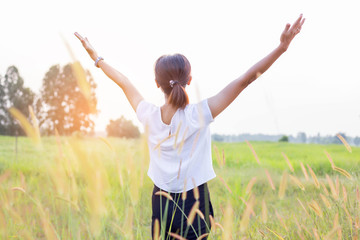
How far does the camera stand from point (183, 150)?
187 cm

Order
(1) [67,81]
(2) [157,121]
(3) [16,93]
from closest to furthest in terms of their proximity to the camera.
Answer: (2) [157,121] < (3) [16,93] < (1) [67,81]

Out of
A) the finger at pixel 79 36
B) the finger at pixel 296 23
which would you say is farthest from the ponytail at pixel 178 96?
the finger at pixel 79 36

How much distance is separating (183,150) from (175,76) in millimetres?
447

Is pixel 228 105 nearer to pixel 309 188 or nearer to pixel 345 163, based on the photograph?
pixel 309 188

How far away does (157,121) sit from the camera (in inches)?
79.1

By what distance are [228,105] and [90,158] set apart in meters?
0.91

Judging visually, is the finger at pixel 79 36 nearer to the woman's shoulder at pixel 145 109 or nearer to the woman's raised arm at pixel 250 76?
the woman's shoulder at pixel 145 109

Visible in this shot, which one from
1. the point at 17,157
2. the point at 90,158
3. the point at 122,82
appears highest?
the point at 122,82

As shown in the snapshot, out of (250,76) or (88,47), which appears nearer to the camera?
(250,76)

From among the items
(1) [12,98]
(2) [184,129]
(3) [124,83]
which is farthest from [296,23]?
(1) [12,98]

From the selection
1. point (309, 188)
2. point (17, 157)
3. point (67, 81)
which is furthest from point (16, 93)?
point (309, 188)

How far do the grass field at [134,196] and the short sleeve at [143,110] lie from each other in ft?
0.84

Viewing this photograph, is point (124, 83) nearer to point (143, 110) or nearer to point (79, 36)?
point (143, 110)

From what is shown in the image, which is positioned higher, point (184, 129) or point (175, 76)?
point (175, 76)
